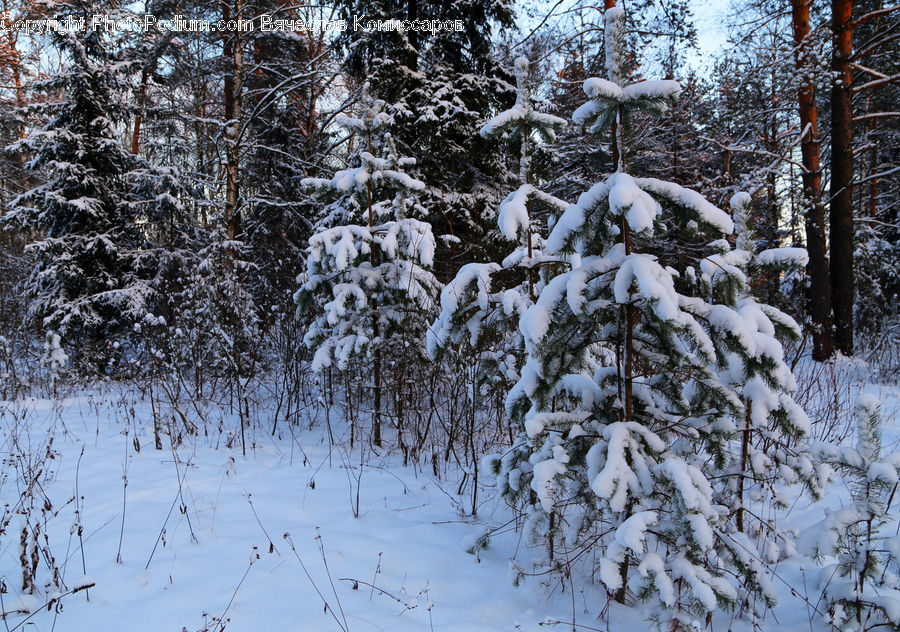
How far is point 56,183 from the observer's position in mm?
10203

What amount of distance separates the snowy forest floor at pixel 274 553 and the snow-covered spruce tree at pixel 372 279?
1.31 metres

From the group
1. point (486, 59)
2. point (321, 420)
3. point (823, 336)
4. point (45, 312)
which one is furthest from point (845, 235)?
point (45, 312)

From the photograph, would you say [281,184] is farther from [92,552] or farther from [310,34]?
[92,552]

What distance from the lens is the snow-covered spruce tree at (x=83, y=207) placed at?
391 inches

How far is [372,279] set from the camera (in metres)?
5.68

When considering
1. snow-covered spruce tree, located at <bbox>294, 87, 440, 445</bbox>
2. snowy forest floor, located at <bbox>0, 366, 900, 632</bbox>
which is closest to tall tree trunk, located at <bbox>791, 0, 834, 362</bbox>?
snowy forest floor, located at <bbox>0, 366, 900, 632</bbox>

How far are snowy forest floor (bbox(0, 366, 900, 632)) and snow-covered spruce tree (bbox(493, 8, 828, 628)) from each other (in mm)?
526

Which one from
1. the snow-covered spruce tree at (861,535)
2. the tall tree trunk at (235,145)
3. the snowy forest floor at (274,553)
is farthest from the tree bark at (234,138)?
the snow-covered spruce tree at (861,535)

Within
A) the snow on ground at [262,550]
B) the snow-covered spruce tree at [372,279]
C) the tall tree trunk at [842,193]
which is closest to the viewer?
the snow on ground at [262,550]

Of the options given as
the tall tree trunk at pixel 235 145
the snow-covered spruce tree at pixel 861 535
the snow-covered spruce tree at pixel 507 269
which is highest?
the tall tree trunk at pixel 235 145

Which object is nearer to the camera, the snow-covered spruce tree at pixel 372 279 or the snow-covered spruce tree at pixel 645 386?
the snow-covered spruce tree at pixel 645 386

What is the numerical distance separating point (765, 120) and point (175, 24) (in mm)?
13524

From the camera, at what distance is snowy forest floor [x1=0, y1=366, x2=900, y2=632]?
8.87ft

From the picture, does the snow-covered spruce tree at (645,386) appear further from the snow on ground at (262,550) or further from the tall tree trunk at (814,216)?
the tall tree trunk at (814,216)
